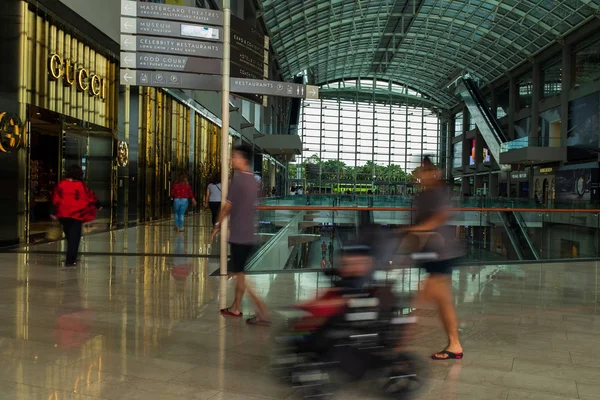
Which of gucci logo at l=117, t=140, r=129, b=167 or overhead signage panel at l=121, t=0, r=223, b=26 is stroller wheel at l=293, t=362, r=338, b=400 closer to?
overhead signage panel at l=121, t=0, r=223, b=26

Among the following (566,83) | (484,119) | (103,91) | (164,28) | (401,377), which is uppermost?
(566,83)

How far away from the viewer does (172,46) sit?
7.37 metres

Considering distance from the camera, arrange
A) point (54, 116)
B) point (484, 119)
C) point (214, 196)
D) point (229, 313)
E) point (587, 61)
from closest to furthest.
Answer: point (229, 313)
point (54, 116)
point (214, 196)
point (587, 61)
point (484, 119)

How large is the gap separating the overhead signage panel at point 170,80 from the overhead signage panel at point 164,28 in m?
0.51

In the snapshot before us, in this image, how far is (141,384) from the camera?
3.38m

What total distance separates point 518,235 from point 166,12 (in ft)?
26.7

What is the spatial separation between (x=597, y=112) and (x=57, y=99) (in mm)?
33877

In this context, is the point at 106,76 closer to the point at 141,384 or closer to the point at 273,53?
the point at 141,384

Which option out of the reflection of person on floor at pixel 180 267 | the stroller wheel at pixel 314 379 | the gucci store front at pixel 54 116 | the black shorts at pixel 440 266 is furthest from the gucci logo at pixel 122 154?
the stroller wheel at pixel 314 379

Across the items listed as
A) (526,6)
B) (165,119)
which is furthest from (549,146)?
(165,119)

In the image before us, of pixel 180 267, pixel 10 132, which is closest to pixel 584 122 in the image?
pixel 180 267

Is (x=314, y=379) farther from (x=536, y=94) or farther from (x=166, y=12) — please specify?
(x=536, y=94)

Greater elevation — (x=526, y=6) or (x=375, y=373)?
(x=526, y=6)

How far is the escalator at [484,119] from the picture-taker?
43.1m
